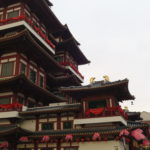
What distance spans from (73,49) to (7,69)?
1552cm

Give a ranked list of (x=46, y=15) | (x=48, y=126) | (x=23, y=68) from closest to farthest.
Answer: (x=48, y=126) → (x=23, y=68) → (x=46, y=15)

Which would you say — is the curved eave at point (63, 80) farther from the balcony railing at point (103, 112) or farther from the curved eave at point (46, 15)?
the balcony railing at point (103, 112)

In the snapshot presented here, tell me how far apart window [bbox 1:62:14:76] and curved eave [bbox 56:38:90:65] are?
13.0m

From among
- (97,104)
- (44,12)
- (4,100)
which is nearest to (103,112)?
(97,104)

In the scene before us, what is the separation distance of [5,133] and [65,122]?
5811 millimetres

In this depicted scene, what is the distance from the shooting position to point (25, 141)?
23.8 m

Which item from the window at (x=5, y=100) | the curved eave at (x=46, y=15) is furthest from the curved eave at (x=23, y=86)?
the curved eave at (x=46, y=15)

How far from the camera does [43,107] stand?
85.6 feet

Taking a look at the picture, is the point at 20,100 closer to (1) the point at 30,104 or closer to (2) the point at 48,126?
(1) the point at 30,104

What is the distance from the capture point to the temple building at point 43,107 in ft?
70.5

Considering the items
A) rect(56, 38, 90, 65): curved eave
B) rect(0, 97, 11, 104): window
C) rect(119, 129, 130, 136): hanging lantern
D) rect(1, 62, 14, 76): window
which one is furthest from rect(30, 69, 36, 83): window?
rect(119, 129, 130, 136): hanging lantern

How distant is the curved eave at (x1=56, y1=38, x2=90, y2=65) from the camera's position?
3892 centimetres

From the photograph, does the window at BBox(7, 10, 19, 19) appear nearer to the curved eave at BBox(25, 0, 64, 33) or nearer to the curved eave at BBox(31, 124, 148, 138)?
the curved eave at BBox(25, 0, 64, 33)

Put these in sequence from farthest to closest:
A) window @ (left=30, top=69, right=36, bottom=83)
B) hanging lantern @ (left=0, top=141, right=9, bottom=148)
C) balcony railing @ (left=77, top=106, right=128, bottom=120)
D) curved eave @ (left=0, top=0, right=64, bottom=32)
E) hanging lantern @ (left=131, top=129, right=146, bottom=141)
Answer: curved eave @ (left=0, top=0, right=64, bottom=32), window @ (left=30, top=69, right=36, bottom=83), hanging lantern @ (left=0, top=141, right=9, bottom=148), balcony railing @ (left=77, top=106, right=128, bottom=120), hanging lantern @ (left=131, top=129, right=146, bottom=141)
